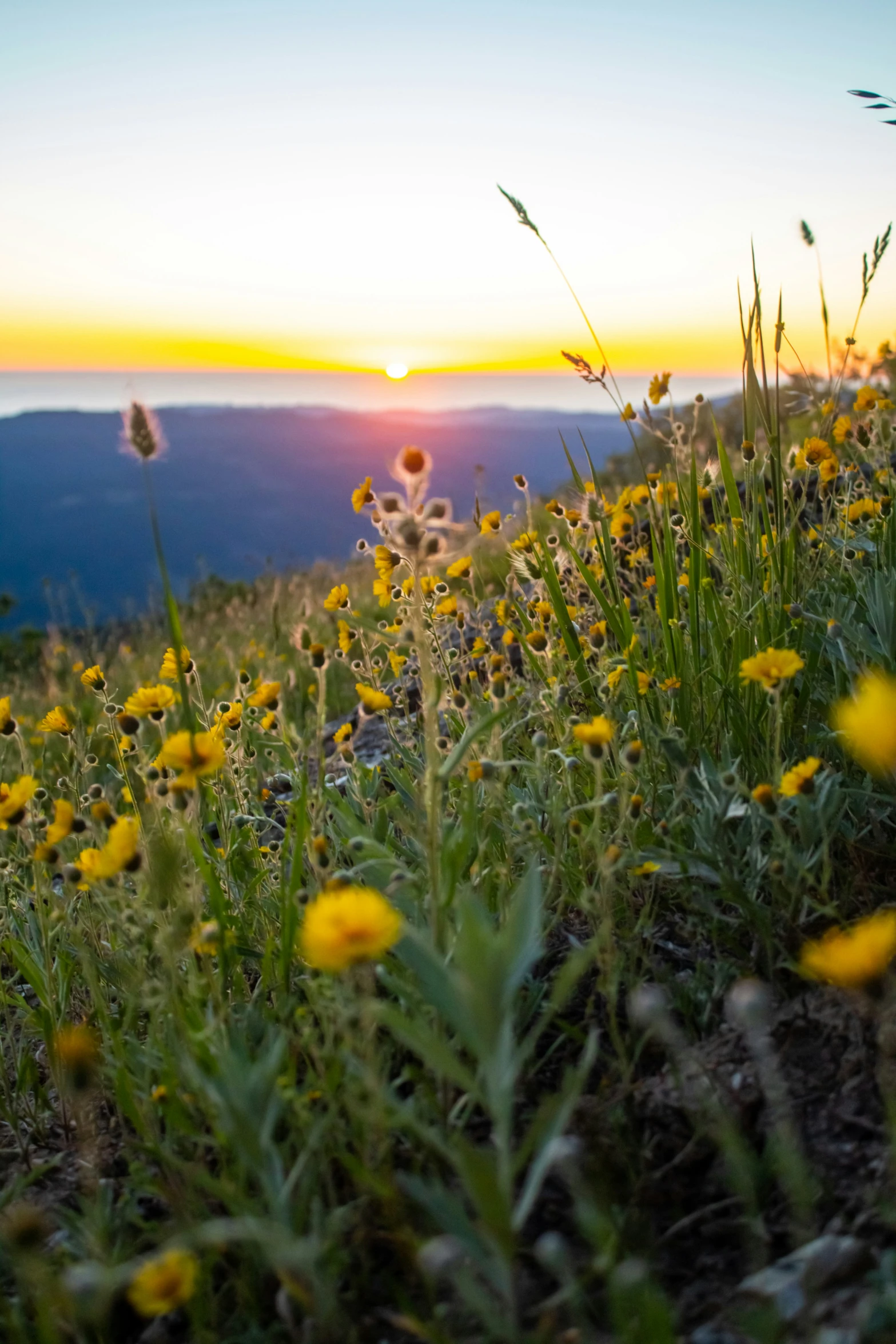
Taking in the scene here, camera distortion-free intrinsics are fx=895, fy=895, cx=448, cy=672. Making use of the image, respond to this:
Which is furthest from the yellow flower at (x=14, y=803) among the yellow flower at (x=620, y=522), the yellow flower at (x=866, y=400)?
the yellow flower at (x=866, y=400)

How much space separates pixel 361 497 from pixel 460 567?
403 millimetres

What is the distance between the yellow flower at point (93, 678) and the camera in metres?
2.27

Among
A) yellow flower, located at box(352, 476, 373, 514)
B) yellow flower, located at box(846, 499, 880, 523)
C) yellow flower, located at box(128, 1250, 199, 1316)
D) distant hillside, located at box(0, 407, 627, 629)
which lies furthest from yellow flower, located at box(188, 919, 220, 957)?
distant hillside, located at box(0, 407, 627, 629)

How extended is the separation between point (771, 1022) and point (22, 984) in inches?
81.6

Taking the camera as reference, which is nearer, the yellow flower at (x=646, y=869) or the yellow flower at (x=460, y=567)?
the yellow flower at (x=646, y=869)

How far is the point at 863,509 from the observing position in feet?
8.88

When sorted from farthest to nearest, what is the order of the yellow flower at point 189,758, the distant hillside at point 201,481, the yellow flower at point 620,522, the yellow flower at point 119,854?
the distant hillside at point 201,481
the yellow flower at point 620,522
the yellow flower at point 189,758
the yellow flower at point 119,854

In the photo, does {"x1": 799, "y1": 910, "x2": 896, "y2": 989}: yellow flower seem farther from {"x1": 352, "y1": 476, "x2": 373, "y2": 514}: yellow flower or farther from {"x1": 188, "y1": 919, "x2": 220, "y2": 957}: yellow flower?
{"x1": 352, "y1": 476, "x2": 373, "y2": 514}: yellow flower

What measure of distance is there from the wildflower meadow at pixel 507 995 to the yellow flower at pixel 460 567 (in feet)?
0.35

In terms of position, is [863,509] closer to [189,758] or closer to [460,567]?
[460,567]

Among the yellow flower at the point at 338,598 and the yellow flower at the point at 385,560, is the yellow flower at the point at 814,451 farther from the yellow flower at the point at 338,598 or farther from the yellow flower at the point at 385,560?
the yellow flower at the point at 338,598

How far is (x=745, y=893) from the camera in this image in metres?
1.59

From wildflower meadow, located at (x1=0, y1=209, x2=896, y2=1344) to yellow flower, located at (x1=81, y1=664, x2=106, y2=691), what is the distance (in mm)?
23

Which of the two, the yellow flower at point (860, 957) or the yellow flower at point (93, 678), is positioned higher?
the yellow flower at point (93, 678)
